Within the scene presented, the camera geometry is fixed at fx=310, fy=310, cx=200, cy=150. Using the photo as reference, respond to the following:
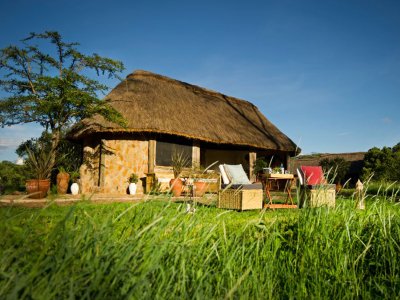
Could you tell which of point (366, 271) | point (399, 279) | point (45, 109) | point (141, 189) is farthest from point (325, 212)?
point (141, 189)

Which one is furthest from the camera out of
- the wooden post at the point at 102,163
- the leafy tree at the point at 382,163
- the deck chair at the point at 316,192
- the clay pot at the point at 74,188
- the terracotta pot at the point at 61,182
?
the leafy tree at the point at 382,163

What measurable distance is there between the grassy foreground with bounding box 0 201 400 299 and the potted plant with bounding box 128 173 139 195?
7064 millimetres

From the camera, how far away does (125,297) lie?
122cm

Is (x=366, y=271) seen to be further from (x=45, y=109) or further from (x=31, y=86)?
(x=31, y=86)

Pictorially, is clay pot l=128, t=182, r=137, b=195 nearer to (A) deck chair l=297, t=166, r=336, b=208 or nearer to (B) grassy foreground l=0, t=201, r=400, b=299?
(A) deck chair l=297, t=166, r=336, b=208

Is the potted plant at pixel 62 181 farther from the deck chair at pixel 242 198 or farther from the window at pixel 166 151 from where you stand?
the deck chair at pixel 242 198

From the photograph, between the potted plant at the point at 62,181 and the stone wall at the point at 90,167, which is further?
the stone wall at the point at 90,167

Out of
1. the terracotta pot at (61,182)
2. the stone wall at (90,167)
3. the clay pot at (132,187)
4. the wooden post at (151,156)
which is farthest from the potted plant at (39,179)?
the wooden post at (151,156)

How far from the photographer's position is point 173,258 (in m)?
1.76

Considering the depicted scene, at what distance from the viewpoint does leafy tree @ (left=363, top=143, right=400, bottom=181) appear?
66.3 ft

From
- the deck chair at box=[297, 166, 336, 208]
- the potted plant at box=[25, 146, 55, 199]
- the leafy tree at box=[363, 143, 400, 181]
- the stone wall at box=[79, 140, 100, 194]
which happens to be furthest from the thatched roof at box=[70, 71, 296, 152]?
the leafy tree at box=[363, 143, 400, 181]

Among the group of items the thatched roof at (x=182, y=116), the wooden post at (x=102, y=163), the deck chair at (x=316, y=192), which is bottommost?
the deck chair at (x=316, y=192)

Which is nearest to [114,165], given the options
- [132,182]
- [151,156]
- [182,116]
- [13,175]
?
[132,182]

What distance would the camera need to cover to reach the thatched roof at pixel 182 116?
33.9 feet
